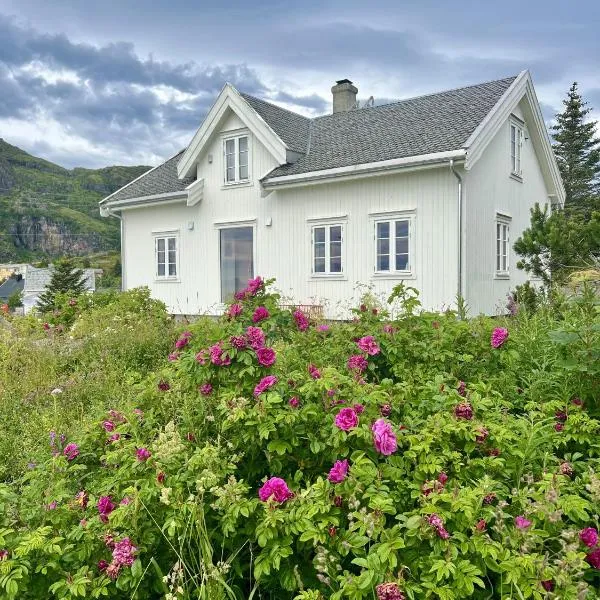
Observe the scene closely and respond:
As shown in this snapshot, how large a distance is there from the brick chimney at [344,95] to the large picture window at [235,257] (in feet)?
21.2

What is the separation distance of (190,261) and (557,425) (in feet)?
47.3

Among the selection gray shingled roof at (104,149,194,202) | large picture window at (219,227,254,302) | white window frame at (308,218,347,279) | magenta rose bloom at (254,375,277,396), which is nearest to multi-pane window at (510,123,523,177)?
white window frame at (308,218,347,279)

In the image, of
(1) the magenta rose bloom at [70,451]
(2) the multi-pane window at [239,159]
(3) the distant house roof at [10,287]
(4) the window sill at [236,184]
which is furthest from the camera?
(3) the distant house roof at [10,287]

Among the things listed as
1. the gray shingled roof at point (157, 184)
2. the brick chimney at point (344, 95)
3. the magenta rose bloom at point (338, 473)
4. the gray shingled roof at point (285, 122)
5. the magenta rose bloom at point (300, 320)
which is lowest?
the magenta rose bloom at point (338, 473)

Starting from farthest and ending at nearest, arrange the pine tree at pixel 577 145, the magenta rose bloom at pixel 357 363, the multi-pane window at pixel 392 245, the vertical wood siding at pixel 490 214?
the pine tree at pixel 577 145 < the multi-pane window at pixel 392 245 < the vertical wood siding at pixel 490 214 < the magenta rose bloom at pixel 357 363

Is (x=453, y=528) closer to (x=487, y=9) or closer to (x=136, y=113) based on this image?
(x=487, y=9)

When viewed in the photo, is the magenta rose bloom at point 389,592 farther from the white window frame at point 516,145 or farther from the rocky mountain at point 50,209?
the rocky mountain at point 50,209

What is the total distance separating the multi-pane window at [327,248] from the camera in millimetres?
13219

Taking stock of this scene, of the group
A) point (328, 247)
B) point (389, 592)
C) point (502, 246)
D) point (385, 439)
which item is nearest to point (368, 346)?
point (385, 439)

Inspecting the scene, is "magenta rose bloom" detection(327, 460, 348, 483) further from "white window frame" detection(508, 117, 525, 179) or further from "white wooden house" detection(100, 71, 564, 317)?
"white window frame" detection(508, 117, 525, 179)

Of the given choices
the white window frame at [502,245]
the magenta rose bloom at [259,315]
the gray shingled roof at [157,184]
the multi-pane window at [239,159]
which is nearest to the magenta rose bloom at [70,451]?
the magenta rose bloom at [259,315]

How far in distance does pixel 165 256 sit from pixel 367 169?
803cm

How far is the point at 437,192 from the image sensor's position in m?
11.5

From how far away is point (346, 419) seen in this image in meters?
2.13
